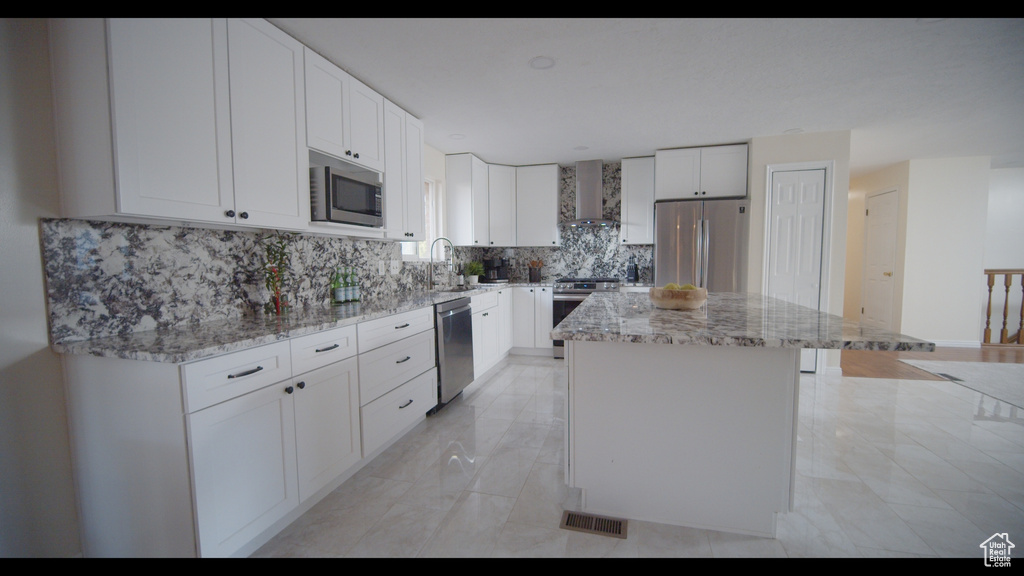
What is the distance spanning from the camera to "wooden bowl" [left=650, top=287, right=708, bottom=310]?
6.34 ft

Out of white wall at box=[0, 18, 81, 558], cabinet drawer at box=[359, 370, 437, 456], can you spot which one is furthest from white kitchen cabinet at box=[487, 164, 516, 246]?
white wall at box=[0, 18, 81, 558]

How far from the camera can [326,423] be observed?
180 cm

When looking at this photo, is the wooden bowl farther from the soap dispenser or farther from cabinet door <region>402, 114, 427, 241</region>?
Result: the soap dispenser

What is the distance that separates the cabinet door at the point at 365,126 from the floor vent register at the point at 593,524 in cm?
228

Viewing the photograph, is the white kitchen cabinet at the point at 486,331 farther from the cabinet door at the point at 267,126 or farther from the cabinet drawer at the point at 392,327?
the cabinet door at the point at 267,126

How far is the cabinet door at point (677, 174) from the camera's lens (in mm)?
4098

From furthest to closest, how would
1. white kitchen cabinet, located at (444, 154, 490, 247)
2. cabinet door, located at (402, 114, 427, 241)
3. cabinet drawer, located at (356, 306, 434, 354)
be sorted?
white kitchen cabinet, located at (444, 154, 490, 247)
cabinet door, located at (402, 114, 427, 241)
cabinet drawer, located at (356, 306, 434, 354)

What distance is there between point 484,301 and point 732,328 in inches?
101

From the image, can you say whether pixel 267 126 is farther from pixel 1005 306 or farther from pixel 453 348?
pixel 1005 306

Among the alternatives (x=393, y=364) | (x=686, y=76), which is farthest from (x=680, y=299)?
(x=393, y=364)

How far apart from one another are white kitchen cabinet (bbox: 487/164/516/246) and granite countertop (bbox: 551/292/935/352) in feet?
9.26

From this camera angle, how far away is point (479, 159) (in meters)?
4.46

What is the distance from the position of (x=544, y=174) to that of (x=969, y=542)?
4286 mm

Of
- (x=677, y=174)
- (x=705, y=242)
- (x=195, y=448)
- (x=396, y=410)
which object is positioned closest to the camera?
(x=195, y=448)
